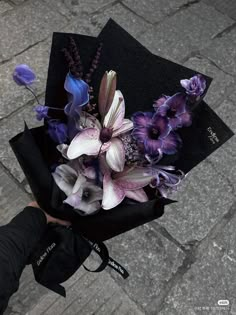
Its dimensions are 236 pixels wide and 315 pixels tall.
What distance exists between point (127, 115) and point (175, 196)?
1200 millimetres

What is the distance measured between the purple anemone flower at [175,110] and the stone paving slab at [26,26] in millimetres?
1861

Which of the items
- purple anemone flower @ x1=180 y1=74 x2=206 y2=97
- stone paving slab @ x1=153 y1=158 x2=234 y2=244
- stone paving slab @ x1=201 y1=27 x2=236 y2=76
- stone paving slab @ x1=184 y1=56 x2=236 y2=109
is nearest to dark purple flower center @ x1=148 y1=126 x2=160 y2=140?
purple anemone flower @ x1=180 y1=74 x2=206 y2=97

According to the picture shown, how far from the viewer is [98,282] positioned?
1949mm

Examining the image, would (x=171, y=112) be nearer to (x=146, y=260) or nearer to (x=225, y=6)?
(x=146, y=260)

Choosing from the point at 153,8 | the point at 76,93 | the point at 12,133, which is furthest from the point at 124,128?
the point at 153,8

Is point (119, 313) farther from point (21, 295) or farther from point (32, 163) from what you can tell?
point (32, 163)

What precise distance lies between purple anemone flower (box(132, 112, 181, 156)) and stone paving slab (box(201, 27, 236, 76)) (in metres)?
1.99

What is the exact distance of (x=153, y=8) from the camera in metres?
3.18

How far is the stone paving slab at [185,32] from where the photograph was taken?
2.94m

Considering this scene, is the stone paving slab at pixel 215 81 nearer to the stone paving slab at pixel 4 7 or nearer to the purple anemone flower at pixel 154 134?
the stone paving slab at pixel 4 7

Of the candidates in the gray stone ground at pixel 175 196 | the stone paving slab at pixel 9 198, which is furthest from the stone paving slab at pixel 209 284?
the stone paving slab at pixel 9 198

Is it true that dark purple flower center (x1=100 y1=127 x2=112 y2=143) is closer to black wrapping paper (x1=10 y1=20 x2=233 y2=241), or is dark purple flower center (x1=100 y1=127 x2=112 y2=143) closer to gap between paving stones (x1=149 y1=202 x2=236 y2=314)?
black wrapping paper (x1=10 y1=20 x2=233 y2=241)

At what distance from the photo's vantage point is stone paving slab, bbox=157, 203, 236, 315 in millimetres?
1944

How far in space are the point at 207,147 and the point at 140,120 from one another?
0.20 metres
